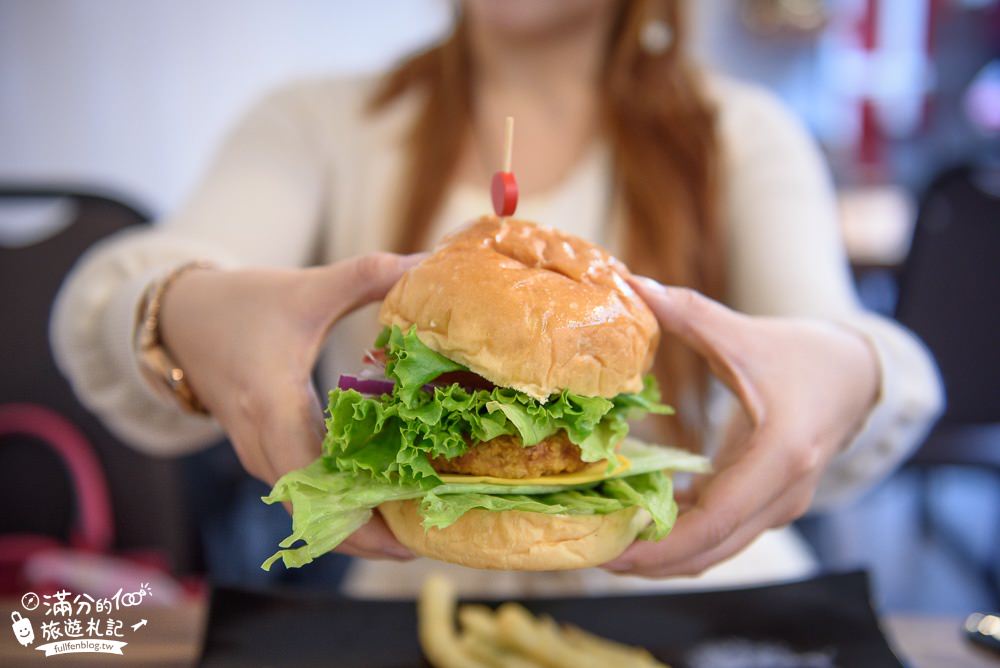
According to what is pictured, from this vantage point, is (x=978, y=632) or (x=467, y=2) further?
(x=467, y=2)

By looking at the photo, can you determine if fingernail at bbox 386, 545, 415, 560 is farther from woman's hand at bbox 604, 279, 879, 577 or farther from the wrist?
the wrist

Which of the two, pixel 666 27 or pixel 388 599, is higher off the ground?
pixel 666 27

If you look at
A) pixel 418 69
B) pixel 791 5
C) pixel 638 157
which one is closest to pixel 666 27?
pixel 638 157

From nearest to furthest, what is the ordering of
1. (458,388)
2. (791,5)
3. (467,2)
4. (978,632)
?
(458,388) < (978,632) < (467,2) < (791,5)

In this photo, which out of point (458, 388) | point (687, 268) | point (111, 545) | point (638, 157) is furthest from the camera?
point (111, 545)

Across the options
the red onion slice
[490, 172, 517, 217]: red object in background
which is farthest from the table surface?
[490, 172, 517, 217]: red object in background

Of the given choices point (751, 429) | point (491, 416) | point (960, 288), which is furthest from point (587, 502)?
point (960, 288)

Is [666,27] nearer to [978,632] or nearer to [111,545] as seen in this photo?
[978,632]

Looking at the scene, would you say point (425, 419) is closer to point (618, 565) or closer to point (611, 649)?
point (618, 565)
